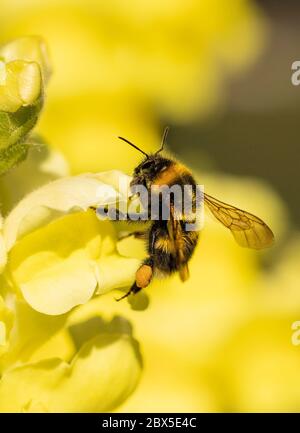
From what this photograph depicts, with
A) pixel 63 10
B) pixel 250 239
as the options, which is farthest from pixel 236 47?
pixel 250 239

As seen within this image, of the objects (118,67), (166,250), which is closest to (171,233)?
(166,250)

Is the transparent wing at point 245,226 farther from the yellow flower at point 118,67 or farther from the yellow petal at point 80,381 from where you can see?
the yellow flower at point 118,67

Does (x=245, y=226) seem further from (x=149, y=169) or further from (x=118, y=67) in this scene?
(x=118, y=67)

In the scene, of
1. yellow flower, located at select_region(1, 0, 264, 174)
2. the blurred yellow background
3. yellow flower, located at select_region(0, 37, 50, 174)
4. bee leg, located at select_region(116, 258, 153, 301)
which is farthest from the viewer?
yellow flower, located at select_region(1, 0, 264, 174)

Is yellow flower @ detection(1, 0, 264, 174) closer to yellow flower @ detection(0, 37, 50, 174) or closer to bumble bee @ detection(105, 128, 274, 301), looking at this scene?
bumble bee @ detection(105, 128, 274, 301)

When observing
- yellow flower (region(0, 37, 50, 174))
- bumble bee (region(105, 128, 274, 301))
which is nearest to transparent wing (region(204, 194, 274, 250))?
bumble bee (region(105, 128, 274, 301))

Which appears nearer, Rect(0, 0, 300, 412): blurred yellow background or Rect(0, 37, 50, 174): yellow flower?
Rect(0, 37, 50, 174): yellow flower

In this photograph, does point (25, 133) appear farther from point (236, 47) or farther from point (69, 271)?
point (236, 47)

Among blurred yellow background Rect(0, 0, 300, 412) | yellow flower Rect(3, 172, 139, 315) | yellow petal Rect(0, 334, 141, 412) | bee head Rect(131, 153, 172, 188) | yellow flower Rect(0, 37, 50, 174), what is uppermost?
blurred yellow background Rect(0, 0, 300, 412)
